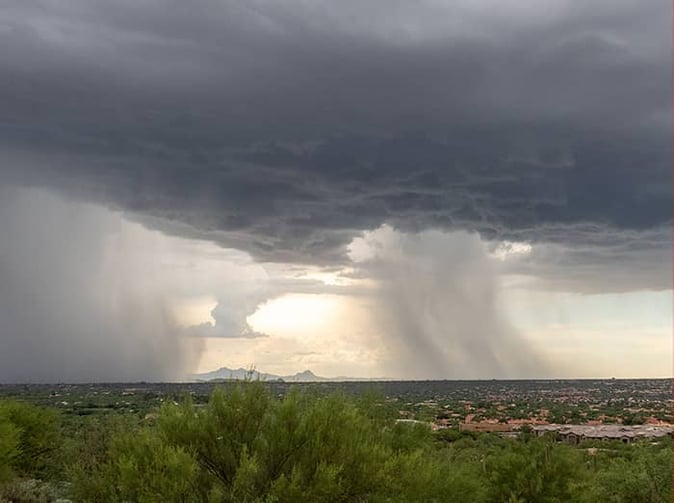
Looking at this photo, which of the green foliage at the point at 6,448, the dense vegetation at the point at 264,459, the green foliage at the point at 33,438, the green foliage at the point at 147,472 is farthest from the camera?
the green foliage at the point at 33,438

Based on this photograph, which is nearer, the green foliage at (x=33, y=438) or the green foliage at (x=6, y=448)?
the green foliage at (x=6, y=448)

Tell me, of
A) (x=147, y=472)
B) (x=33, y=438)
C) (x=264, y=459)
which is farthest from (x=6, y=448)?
(x=264, y=459)

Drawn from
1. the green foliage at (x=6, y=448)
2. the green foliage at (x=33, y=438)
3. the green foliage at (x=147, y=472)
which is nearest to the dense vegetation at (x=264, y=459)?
the green foliage at (x=147, y=472)

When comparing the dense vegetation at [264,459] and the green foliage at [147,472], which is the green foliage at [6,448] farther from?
the green foliage at [147,472]

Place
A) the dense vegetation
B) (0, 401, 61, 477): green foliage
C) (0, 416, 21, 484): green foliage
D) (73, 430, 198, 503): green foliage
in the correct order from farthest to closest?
(0, 401, 61, 477): green foliage → (0, 416, 21, 484): green foliage → the dense vegetation → (73, 430, 198, 503): green foliage

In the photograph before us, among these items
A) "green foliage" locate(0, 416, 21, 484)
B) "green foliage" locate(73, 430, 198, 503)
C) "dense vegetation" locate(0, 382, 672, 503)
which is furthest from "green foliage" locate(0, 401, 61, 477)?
"green foliage" locate(73, 430, 198, 503)

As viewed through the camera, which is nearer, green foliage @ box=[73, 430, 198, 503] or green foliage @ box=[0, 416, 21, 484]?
green foliage @ box=[73, 430, 198, 503]

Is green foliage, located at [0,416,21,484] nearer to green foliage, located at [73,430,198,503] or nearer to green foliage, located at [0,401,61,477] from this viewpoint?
green foliage, located at [0,401,61,477]

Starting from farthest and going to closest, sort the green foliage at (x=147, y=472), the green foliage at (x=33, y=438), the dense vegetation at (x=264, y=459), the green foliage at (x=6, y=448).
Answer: the green foliage at (x=33, y=438) → the green foliage at (x=6, y=448) → the dense vegetation at (x=264, y=459) → the green foliage at (x=147, y=472)

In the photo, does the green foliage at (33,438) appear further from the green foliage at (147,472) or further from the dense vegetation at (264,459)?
the green foliage at (147,472)

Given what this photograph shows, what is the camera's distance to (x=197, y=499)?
2247cm

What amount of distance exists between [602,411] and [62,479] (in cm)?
12386

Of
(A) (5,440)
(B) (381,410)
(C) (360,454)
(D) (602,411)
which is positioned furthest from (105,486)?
(D) (602,411)

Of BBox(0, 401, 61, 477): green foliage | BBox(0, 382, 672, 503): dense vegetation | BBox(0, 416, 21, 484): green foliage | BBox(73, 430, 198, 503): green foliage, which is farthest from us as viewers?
BBox(0, 401, 61, 477): green foliage
